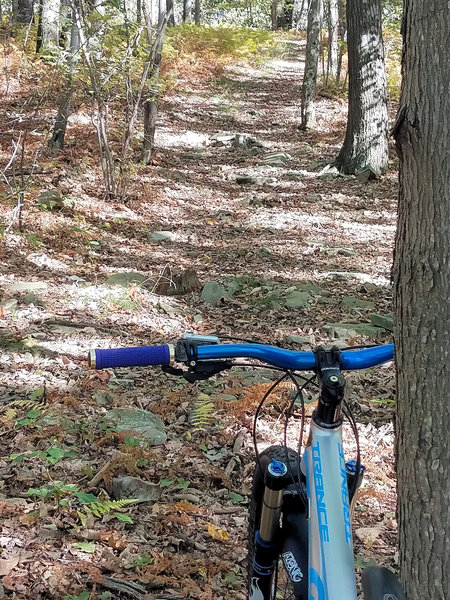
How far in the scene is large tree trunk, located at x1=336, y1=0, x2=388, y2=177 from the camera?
11070 millimetres

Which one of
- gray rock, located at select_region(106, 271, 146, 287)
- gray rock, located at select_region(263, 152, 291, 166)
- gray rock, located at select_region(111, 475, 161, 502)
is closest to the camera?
gray rock, located at select_region(111, 475, 161, 502)

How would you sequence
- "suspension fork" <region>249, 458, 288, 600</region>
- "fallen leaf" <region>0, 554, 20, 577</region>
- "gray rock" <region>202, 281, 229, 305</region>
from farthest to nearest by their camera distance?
"gray rock" <region>202, 281, 229, 305</region> → "fallen leaf" <region>0, 554, 20, 577</region> → "suspension fork" <region>249, 458, 288, 600</region>

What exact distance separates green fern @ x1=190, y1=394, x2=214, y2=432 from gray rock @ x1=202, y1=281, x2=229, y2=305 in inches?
85.7

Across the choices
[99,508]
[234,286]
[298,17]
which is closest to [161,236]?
[234,286]

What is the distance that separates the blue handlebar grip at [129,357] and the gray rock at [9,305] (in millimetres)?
4469

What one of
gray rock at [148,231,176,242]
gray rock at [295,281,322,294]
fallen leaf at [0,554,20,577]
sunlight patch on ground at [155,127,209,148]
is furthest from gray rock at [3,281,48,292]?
sunlight patch on ground at [155,127,209,148]

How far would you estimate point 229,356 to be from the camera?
5.91ft

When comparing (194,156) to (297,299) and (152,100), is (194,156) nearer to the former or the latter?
(152,100)

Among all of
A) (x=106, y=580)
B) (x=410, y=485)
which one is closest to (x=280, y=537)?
(x=410, y=485)

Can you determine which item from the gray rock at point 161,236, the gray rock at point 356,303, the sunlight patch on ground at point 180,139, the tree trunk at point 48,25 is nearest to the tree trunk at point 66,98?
the gray rock at point 161,236

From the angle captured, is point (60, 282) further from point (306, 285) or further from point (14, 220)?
point (306, 285)

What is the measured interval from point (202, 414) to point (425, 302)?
2895 millimetres

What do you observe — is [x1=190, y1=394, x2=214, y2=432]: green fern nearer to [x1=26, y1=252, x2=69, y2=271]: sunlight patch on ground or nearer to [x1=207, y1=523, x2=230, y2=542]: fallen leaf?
[x1=207, y1=523, x2=230, y2=542]: fallen leaf

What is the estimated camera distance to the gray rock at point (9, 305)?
19.1ft
